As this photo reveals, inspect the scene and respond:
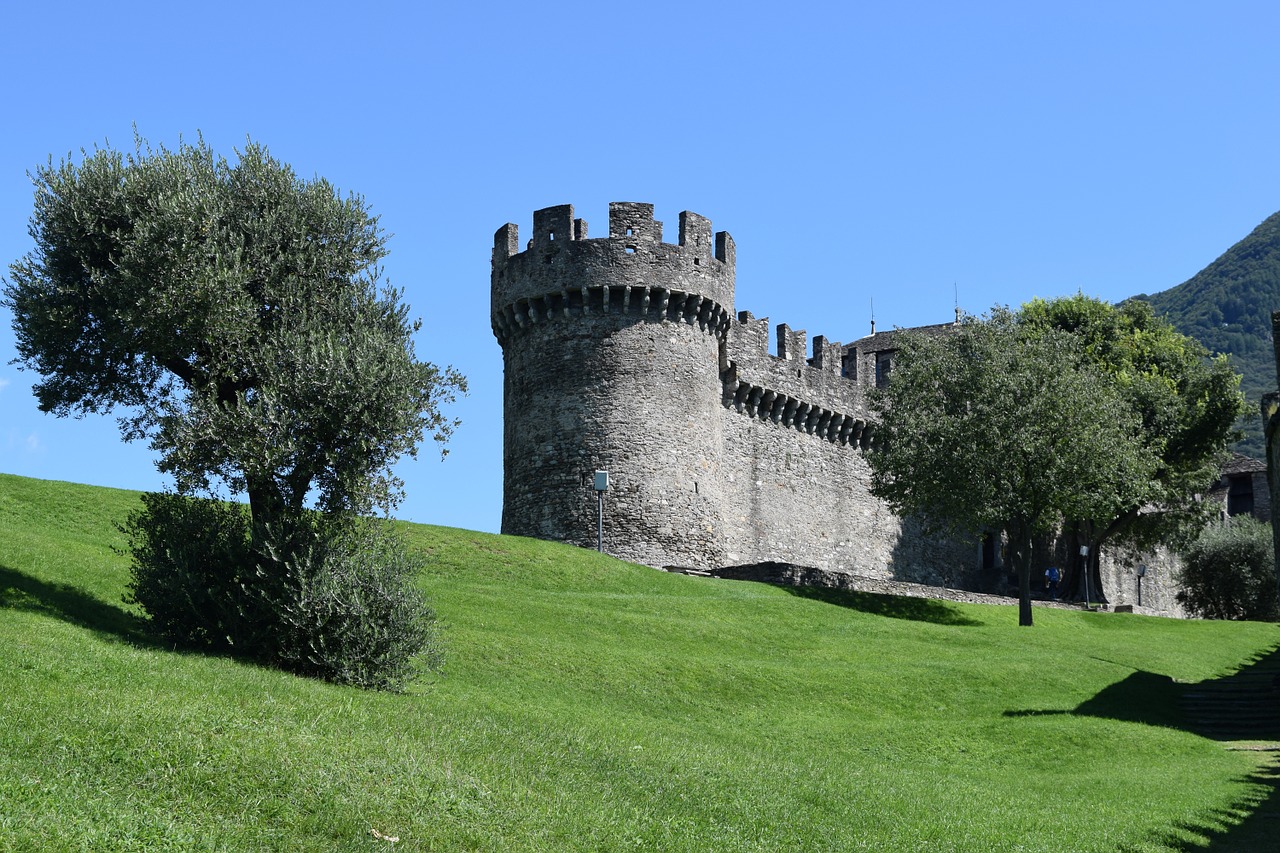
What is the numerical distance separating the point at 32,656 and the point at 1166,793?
52.3 ft

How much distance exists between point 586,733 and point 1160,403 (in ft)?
133

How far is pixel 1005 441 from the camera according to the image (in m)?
43.2

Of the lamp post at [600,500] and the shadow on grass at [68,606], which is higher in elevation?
the lamp post at [600,500]

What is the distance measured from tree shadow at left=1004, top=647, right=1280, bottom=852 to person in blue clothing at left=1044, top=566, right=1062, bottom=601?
22.9m

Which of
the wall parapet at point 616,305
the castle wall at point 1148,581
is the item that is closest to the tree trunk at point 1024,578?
the wall parapet at point 616,305

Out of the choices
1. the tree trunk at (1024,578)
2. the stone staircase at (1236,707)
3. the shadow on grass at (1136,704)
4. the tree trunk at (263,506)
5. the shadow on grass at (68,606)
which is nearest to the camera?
the shadow on grass at (68,606)

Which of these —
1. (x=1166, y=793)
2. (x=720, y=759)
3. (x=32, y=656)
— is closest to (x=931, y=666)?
(x=1166, y=793)

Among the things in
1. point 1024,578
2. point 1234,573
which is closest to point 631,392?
point 1024,578

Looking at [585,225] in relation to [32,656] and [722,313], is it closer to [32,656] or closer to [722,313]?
[722,313]

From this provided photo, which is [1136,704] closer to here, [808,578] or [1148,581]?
[808,578]

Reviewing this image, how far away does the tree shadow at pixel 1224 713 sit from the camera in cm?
1775

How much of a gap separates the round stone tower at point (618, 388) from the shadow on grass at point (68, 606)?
21.8 meters

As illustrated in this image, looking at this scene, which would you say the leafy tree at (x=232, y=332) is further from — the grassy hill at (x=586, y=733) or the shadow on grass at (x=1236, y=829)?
the shadow on grass at (x=1236, y=829)

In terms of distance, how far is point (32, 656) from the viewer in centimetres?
1666
